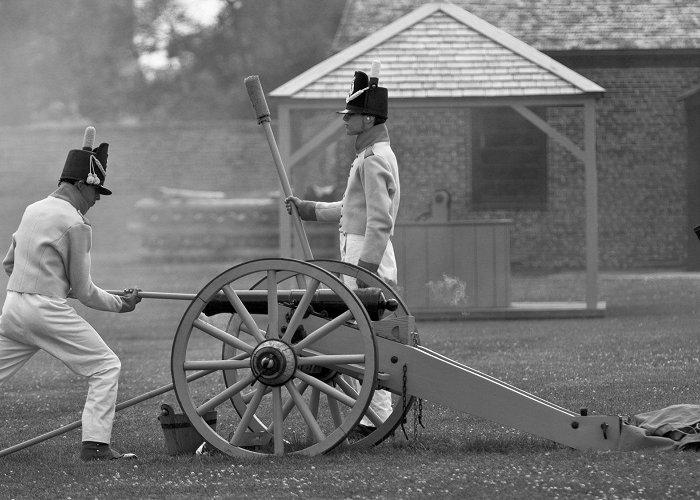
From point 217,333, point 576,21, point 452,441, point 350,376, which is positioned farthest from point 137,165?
point 217,333

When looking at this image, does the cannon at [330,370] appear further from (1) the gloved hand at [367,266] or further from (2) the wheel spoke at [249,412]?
(1) the gloved hand at [367,266]

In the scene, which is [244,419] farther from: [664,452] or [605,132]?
[605,132]

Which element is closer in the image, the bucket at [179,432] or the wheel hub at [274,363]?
the wheel hub at [274,363]

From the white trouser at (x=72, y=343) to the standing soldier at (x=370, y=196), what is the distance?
1.28 m

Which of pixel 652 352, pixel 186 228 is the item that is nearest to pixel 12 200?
pixel 186 228

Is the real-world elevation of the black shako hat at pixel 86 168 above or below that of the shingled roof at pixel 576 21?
below

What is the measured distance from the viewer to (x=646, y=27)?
843 inches

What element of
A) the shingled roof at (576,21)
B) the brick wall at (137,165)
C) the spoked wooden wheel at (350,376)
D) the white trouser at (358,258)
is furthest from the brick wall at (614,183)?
the spoked wooden wheel at (350,376)

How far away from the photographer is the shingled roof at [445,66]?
1367 cm

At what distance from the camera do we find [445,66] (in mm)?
14125

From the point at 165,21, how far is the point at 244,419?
3996 cm

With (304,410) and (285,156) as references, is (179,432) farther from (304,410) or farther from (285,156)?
(285,156)

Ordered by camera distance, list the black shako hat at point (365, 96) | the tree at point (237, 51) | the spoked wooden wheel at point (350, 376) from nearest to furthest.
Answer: the spoked wooden wheel at point (350, 376) < the black shako hat at point (365, 96) < the tree at point (237, 51)

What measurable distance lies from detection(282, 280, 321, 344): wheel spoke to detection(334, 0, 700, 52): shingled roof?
1515 cm
